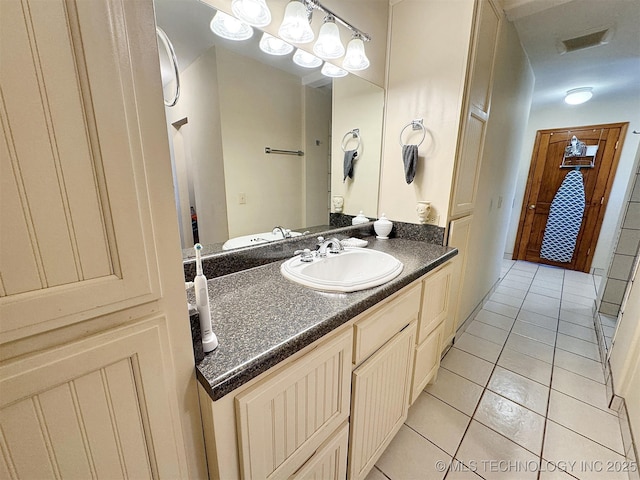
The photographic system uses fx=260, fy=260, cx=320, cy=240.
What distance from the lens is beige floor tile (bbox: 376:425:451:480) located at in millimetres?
1159

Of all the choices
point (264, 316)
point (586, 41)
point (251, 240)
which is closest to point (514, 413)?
point (264, 316)

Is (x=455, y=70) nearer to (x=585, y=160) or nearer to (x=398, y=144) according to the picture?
(x=398, y=144)

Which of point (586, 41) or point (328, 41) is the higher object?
point (586, 41)

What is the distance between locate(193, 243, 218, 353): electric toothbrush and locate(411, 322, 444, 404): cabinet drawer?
3.36ft

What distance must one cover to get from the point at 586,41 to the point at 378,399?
112 inches

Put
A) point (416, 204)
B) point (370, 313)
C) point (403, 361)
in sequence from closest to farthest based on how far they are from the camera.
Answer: point (370, 313) → point (403, 361) → point (416, 204)

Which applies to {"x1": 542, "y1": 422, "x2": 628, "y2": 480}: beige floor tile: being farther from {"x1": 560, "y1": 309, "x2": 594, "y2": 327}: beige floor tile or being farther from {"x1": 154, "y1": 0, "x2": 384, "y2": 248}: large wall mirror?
{"x1": 154, "y1": 0, "x2": 384, "y2": 248}: large wall mirror

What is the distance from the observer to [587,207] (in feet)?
11.3

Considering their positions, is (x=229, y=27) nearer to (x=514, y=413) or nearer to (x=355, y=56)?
(x=355, y=56)

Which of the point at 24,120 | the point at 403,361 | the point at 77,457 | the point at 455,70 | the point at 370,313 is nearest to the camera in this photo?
the point at 24,120

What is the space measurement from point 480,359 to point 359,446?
137 centimetres

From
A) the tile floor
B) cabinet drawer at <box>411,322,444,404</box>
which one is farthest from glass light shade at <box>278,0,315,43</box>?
the tile floor

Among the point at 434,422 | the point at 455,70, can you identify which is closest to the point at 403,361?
the point at 434,422

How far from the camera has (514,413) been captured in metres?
1.46
